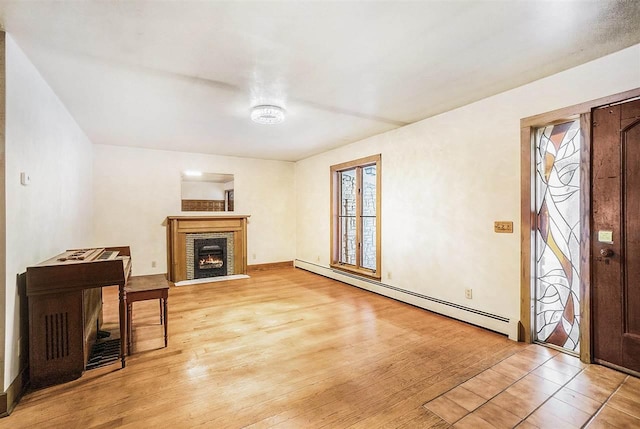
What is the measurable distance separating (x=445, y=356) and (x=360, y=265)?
104 inches

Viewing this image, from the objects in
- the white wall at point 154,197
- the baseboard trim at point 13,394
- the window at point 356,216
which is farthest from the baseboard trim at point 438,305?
the baseboard trim at point 13,394

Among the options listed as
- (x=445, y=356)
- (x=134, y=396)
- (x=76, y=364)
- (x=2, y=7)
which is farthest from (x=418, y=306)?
(x=2, y=7)

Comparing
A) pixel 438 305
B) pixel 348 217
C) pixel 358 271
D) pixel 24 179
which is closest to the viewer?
pixel 24 179

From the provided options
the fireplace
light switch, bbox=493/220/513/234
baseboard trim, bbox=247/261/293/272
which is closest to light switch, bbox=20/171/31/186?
the fireplace

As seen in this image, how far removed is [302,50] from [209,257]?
15.7 ft

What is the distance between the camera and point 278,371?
2377 millimetres

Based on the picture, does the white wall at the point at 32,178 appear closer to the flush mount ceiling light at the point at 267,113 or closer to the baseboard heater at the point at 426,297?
the flush mount ceiling light at the point at 267,113

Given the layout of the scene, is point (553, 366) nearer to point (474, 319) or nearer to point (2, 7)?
point (474, 319)

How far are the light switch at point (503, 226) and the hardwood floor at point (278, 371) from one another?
1042 mm

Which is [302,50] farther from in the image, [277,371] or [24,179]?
[277,371]

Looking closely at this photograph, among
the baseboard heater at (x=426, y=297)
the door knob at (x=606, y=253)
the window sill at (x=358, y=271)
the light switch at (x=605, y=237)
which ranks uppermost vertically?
the light switch at (x=605, y=237)

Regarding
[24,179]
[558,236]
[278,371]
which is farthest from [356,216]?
[24,179]

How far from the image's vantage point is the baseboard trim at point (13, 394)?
1863 mm

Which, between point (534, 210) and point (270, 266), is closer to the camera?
point (534, 210)
